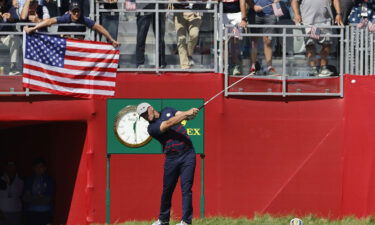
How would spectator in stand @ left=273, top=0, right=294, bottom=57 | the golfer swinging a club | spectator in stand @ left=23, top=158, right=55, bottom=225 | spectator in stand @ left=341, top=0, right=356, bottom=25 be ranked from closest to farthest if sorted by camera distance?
1. the golfer swinging a club
2. spectator in stand @ left=273, top=0, right=294, bottom=57
3. spectator in stand @ left=341, top=0, right=356, bottom=25
4. spectator in stand @ left=23, top=158, right=55, bottom=225

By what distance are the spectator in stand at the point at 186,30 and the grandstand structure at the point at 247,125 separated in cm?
15

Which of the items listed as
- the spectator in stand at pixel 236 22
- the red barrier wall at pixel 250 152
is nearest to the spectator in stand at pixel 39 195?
the red barrier wall at pixel 250 152

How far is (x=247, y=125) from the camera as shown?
2414 cm

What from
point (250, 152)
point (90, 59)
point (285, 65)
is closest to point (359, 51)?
point (285, 65)

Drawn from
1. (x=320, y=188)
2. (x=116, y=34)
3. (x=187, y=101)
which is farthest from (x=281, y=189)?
(x=116, y=34)

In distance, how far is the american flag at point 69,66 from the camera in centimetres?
2294

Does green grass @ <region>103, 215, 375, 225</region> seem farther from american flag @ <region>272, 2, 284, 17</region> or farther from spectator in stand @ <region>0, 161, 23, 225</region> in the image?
american flag @ <region>272, 2, 284, 17</region>

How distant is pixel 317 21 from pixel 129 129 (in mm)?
4092

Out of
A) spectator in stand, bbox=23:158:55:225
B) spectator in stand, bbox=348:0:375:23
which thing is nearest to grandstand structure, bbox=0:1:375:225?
spectator in stand, bbox=23:158:55:225

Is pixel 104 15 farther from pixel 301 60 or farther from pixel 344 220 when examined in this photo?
pixel 344 220

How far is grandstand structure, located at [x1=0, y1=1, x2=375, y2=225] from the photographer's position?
24.0 m

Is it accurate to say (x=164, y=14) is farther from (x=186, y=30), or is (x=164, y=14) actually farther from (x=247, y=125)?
(x=247, y=125)

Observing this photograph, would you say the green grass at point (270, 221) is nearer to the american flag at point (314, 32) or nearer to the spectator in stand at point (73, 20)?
the american flag at point (314, 32)

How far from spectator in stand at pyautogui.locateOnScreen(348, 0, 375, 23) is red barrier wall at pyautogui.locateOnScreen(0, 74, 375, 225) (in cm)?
213
